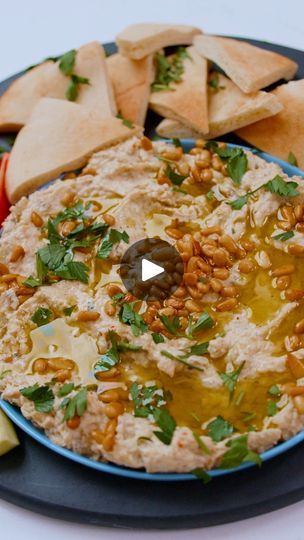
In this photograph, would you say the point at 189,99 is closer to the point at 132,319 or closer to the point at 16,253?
the point at 16,253

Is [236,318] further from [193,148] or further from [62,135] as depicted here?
[62,135]

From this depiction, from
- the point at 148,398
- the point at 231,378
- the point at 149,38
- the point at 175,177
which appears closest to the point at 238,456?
the point at 231,378

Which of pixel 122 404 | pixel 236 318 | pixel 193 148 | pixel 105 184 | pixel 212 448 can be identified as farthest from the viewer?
pixel 193 148

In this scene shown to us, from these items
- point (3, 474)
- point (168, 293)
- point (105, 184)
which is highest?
point (105, 184)

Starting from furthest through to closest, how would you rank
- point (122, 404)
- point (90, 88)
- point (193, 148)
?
point (90, 88) → point (193, 148) → point (122, 404)

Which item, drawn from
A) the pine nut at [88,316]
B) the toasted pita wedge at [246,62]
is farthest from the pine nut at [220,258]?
the toasted pita wedge at [246,62]

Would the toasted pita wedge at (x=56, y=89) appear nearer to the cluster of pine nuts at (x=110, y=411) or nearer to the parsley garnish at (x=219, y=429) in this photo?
A: the cluster of pine nuts at (x=110, y=411)

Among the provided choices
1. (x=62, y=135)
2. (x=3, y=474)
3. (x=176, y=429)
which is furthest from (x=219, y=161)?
(x=3, y=474)
